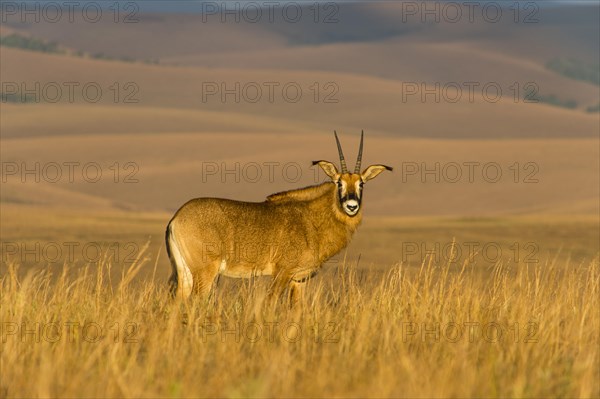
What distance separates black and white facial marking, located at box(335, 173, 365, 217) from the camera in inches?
402

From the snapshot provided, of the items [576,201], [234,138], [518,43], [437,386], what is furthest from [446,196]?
[518,43]

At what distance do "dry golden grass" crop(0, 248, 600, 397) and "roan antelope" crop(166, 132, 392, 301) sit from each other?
3.03 feet

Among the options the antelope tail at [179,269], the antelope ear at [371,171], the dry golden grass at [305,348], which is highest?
the antelope ear at [371,171]

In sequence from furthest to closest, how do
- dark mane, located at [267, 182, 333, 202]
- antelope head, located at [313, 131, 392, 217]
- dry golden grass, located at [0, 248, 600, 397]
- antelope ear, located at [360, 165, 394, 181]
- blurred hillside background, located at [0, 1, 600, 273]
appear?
blurred hillside background, located at [0, 1, 600, 273] → dark mane, located at [267, 182, 333, 202] → antelope ear, located at [360, 165, 394, 181] → antelope head, located at [313, 131, 392, 217] → dry golden grass, located at [0, 248, 600, 397]

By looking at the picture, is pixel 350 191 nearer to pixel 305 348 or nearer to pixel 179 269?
pixel 179 269

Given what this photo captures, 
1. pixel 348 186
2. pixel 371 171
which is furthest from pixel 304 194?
pixel 348 186

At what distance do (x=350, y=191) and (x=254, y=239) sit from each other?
0.92 m

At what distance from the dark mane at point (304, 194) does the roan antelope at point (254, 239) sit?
0.09m

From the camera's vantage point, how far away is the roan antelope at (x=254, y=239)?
10219mm

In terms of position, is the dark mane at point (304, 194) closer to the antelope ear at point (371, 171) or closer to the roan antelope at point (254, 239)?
the roan antelope at point (254, 239)

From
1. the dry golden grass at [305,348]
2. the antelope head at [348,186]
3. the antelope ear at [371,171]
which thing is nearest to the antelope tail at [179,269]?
the dry golden grass at [305,348]

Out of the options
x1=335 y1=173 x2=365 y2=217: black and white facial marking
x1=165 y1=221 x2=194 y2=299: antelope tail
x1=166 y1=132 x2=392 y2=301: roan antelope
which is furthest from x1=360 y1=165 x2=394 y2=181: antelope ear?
x1=165 y1=221 x2=194 y2=299: antelope tail

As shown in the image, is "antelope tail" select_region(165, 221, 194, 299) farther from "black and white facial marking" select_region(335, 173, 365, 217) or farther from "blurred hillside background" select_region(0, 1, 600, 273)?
"blurred hillside background" select_region(0, 1, 600, 273)

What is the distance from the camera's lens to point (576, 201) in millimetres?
45438
